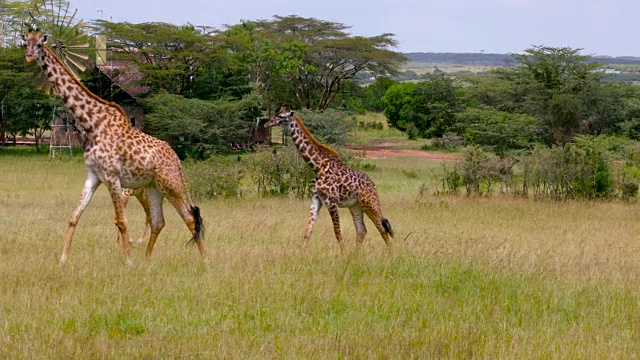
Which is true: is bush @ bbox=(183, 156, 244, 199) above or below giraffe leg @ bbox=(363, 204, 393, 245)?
below

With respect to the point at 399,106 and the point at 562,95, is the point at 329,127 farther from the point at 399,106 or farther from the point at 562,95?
the point at 399,106

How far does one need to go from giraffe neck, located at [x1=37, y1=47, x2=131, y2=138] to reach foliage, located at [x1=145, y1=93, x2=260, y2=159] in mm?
26600

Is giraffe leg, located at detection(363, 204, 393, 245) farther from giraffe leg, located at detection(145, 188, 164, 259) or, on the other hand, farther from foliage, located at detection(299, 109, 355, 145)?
foliage, located at detection(299, 109, 355, 145)

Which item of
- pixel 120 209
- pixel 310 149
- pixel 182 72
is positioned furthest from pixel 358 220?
pixel 182 72

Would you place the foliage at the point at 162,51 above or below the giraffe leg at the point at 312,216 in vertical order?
above

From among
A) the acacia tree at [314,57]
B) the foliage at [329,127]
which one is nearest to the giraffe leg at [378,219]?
the foliage at [329,127]

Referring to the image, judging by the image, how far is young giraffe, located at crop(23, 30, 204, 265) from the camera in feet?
32.8

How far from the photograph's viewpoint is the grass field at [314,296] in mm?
6664

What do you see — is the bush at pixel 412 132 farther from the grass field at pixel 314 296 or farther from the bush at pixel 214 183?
the grass field at pixel 314 296

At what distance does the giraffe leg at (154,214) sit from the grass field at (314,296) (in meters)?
0.25

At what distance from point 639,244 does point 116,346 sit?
10.1 metres

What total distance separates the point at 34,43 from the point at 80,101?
0.87m

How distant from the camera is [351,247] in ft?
36.9

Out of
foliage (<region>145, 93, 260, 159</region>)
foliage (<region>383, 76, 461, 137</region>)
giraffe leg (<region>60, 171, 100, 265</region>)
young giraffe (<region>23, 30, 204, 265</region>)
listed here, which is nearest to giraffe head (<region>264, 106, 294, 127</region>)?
young giraffe (<region>23, 30, 204, 265</region>)
